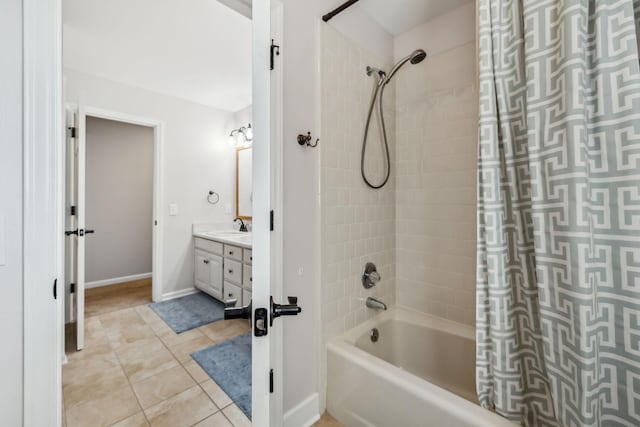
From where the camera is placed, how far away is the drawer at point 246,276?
2504 millimetres

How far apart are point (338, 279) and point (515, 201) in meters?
0.97

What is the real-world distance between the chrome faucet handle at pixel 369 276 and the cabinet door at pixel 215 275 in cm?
190

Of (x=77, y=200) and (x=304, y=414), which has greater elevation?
(x=77, y=200)

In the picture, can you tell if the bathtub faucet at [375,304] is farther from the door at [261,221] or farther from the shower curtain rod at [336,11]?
the shower curtain rod at [336,11]

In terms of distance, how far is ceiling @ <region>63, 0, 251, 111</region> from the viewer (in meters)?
1.77

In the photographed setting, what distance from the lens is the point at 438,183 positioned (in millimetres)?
1757

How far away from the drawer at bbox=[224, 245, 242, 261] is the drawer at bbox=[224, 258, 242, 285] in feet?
0.16

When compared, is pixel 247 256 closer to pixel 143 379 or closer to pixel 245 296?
pixel 245 296

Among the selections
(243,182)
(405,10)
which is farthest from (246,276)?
(405,10)

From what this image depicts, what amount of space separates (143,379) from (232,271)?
3.76 feet

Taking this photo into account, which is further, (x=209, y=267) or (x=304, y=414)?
(x=209, y=267)

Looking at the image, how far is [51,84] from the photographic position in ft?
2.61

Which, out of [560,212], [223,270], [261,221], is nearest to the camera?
[261,221]

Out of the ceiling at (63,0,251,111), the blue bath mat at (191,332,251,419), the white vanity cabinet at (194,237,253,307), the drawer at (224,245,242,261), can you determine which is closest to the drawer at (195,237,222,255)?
the white vanity cabinet at (194,237,253,307)
